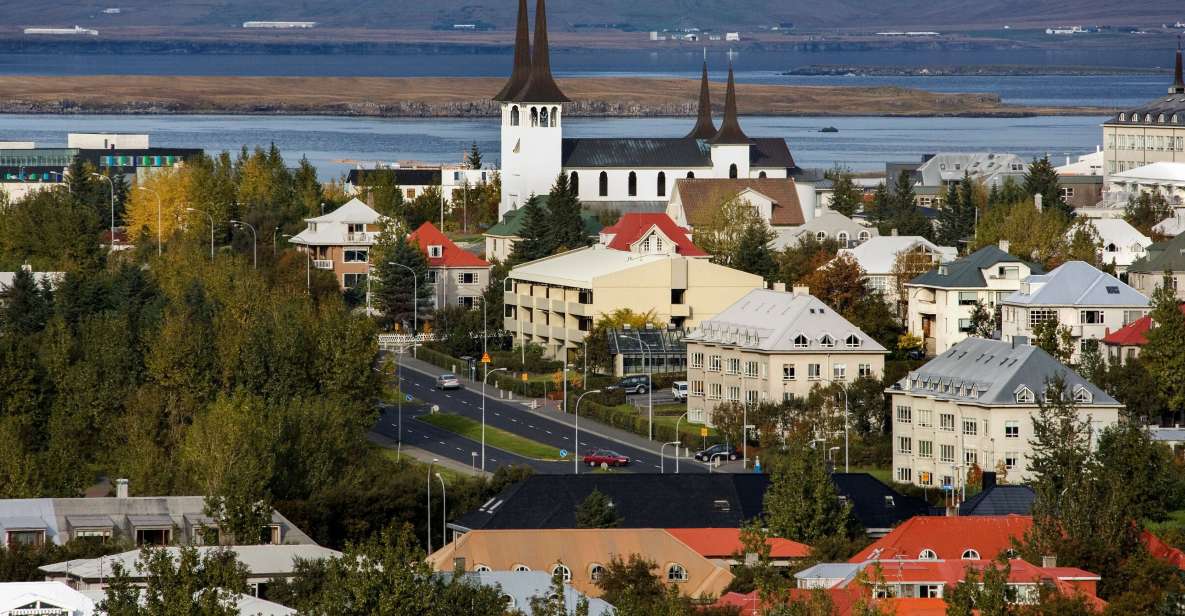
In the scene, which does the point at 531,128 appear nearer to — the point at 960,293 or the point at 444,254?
the point at 444,254

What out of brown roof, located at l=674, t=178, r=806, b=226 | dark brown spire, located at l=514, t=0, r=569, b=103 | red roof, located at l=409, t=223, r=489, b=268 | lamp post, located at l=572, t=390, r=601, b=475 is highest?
dark brown spire, located at l=514, t=0, r=569, b=103

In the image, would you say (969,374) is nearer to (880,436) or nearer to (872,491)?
(880,436)

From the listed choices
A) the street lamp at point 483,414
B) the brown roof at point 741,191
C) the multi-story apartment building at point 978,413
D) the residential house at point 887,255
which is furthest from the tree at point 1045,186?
the multi-story apartment building at point 978,413

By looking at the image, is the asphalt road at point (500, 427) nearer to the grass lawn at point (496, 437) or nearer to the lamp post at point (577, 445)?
the lamp post at point (577, 445)

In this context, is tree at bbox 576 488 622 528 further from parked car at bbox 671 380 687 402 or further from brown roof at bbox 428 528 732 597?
parked car at bbox 671 380 687 402

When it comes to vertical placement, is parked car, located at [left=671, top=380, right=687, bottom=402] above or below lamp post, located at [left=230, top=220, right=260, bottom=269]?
below

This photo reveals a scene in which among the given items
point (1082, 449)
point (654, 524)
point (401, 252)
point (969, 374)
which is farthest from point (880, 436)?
point (401, 252)

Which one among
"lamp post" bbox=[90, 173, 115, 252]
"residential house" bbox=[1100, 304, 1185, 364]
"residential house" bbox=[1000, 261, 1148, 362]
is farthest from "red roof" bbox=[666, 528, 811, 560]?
"lamp post" bbox=[90, 173, 115, 252]
